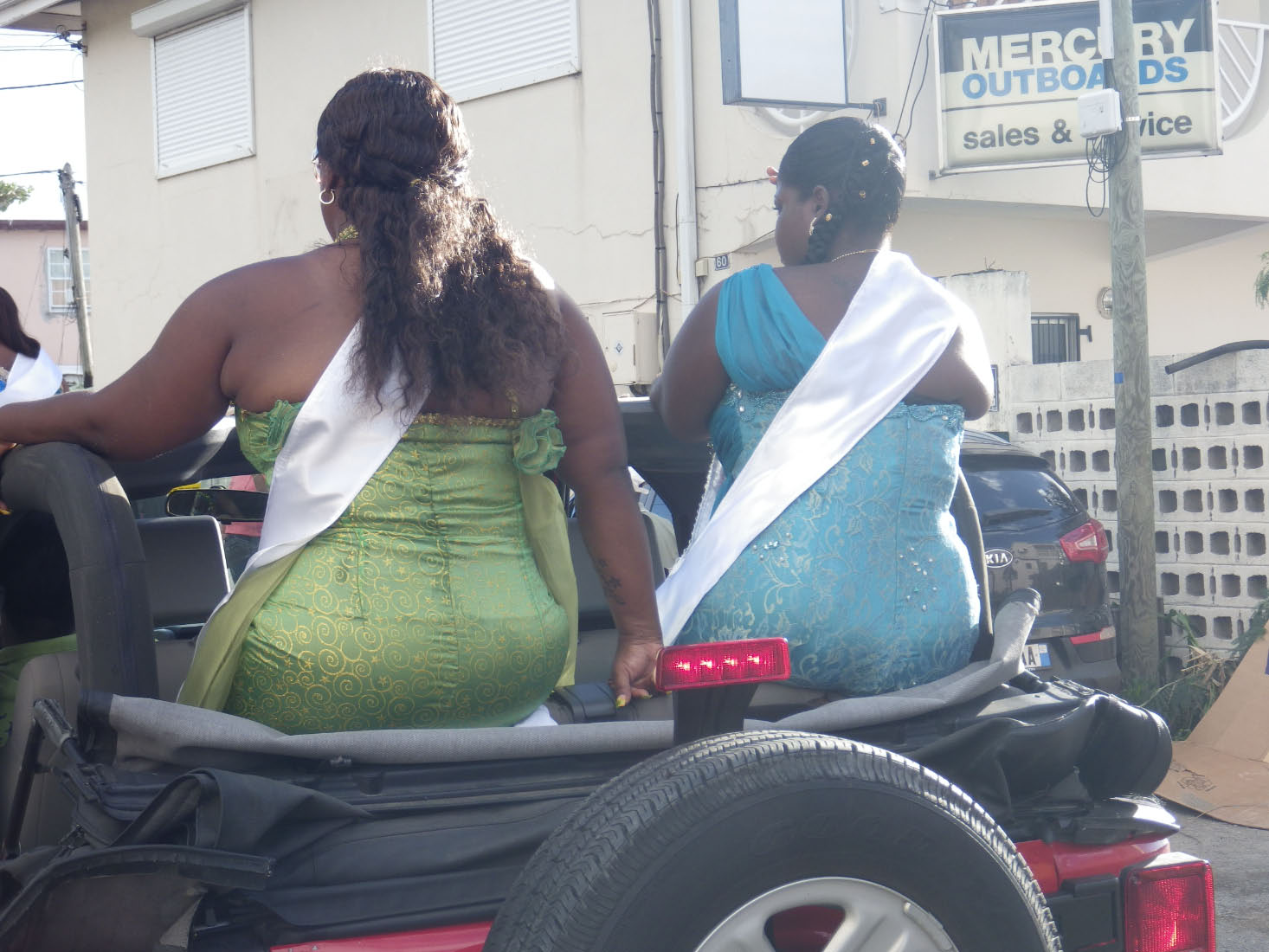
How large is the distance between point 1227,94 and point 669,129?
540cm

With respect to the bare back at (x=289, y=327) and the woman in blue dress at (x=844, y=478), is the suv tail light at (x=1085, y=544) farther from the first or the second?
the bare back at (x=289, y=327)

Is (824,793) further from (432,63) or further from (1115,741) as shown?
(432,63)

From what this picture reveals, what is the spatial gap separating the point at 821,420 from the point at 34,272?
38392 millimetres

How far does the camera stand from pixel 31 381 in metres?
3.46

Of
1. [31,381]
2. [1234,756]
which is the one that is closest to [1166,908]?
[31,381]

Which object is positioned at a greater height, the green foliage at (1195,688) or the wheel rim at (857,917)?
the wheel rim at (857,917)

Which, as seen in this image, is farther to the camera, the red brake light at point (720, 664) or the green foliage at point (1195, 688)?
the green foliage at point (1195, 688)

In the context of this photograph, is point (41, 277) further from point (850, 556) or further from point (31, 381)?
point (850, 556)

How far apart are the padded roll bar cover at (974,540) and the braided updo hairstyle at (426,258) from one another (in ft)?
3.15

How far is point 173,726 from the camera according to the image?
5.83 ft

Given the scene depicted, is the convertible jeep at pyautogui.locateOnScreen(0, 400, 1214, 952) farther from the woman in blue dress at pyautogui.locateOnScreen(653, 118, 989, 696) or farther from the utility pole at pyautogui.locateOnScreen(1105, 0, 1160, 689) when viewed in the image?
the utility pole at pyautogui.locateOnScreen(1105, 0, 1160, 689)

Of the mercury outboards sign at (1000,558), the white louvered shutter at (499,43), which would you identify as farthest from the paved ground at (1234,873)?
the white louvered shutter at (499,43)

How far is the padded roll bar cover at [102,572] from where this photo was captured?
1.99 m

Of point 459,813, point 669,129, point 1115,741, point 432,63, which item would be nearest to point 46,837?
point 459,813
